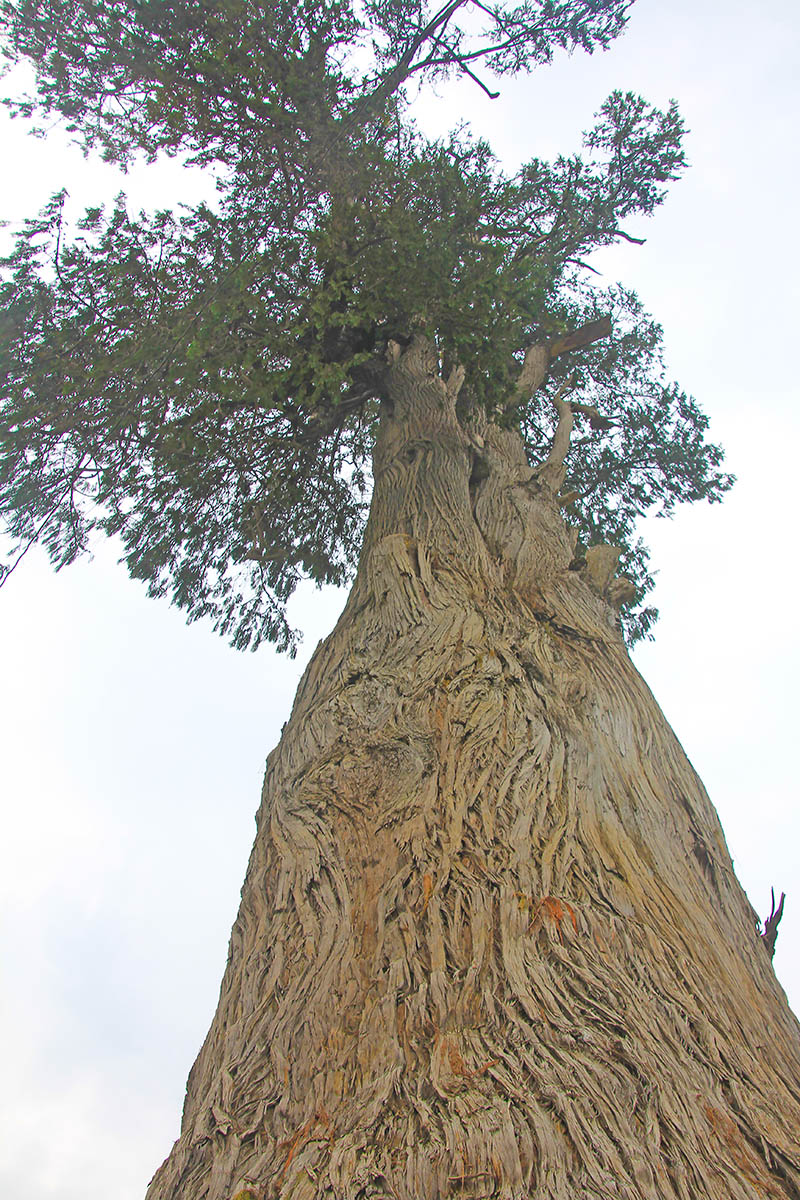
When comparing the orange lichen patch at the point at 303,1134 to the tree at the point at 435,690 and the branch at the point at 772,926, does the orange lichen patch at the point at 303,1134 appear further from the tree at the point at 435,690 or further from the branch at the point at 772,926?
the branch at the point at 772,926

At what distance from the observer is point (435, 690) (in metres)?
3.38

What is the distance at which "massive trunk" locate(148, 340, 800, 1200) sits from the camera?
1751 millimetres

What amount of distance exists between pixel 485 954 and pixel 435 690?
126 cm

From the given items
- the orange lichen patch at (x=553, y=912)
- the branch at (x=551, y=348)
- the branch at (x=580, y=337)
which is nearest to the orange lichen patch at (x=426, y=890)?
the orange lichen patch at (x=553, y=912)

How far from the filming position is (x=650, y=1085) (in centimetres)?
187

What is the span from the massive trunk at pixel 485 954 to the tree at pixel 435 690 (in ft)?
0.03

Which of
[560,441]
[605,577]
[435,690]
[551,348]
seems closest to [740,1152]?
[435,690]

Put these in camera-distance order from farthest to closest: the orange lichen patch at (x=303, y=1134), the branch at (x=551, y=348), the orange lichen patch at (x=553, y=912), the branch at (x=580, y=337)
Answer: the branch at (x=580, y=337)
the branch at (x=551, y=348)
the orange lichen patch at (x=553, y=912)
the orange lichen patch at (x=303, y=1134)

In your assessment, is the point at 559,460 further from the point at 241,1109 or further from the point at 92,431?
the point at 241,1109

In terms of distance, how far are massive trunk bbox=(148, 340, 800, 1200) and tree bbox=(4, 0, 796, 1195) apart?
11 millimetres

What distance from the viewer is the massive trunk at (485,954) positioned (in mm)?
1751

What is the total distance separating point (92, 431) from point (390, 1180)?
567cm

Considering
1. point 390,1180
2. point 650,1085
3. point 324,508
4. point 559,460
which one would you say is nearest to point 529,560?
point 559,460

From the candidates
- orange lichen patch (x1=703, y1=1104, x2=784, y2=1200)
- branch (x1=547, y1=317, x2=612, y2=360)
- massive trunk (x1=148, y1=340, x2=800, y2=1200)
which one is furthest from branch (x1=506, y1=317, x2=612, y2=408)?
orange lichen patch (x1=703, y1=1104, x2=784, y2=1200)
